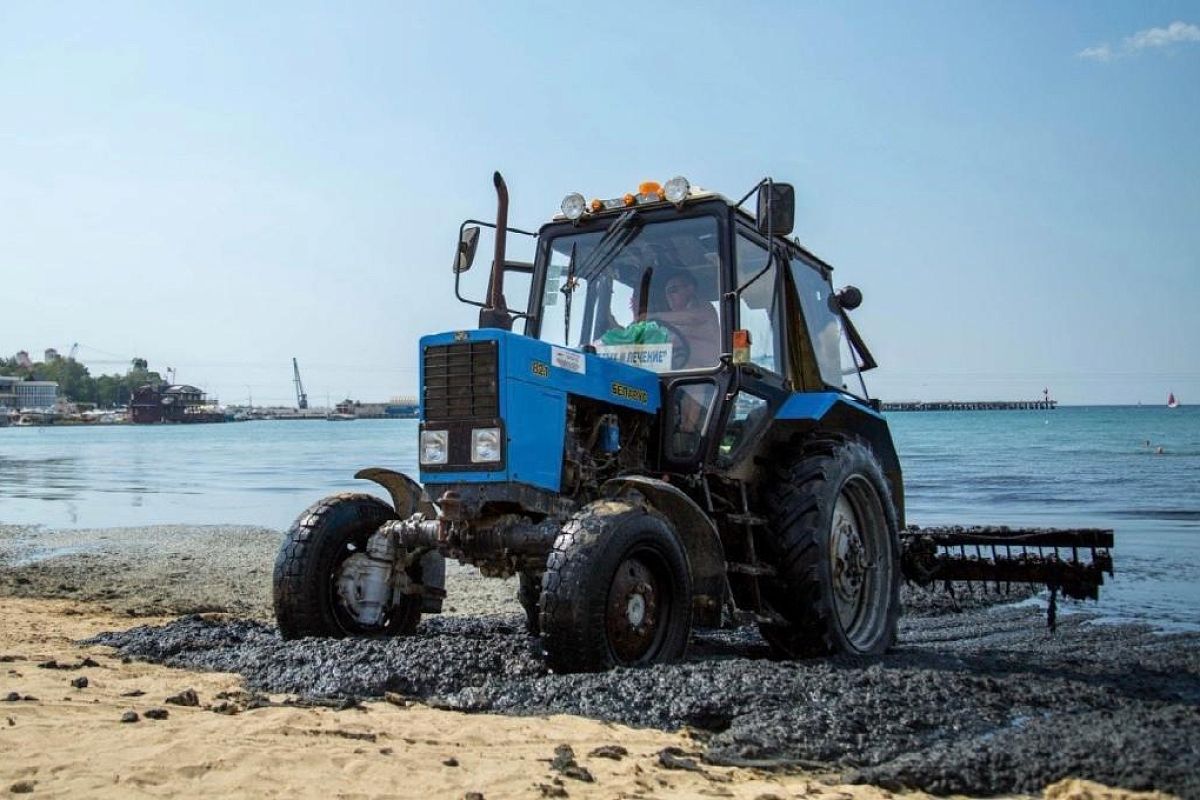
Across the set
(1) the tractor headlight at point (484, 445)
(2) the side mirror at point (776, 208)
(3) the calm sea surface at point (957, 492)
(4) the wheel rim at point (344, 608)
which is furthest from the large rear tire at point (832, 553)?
(3) the calm sea surface at point (957, 492)

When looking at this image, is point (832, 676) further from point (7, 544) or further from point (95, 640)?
point (7, 544)

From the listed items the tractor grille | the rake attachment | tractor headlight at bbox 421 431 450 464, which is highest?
the tractor grille

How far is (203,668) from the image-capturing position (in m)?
5.86

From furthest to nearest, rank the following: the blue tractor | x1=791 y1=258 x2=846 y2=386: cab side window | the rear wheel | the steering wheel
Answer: x1=791 y1=258 x2=846 y2=386: cab side window < the steering wheel < the rear wheel < the blue tractor

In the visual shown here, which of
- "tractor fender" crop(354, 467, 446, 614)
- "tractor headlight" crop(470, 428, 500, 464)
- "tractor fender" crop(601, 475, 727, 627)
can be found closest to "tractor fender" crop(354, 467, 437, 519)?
"tractor fender" crop(354, 467, 446, 614)

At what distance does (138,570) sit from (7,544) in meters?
4.15

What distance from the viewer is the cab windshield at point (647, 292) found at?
705 cm

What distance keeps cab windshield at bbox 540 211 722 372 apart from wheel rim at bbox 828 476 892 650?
56.2 inches

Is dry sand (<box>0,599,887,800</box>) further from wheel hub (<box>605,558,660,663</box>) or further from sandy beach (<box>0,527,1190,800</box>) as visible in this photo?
wheel hub (<box>605,558,660,663</box>)

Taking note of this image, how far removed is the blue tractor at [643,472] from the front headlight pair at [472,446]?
0.04 ft

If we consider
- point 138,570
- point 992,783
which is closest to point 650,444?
point 992,783

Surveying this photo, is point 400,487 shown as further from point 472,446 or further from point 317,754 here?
point 317,754

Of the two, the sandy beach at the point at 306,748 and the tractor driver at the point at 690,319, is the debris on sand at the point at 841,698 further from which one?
the tractor driver at the point at 690,319

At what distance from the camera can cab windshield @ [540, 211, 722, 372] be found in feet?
23.1
